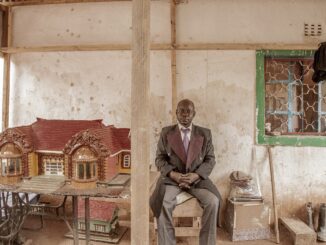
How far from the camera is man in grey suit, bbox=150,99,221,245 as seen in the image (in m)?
3.19

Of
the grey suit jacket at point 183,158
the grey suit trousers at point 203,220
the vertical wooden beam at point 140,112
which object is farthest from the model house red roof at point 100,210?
the vertical wooden beam at point 140,112

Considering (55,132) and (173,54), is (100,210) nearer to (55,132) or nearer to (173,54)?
(55,132)

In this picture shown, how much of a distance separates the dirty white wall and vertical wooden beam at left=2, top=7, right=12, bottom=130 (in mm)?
437

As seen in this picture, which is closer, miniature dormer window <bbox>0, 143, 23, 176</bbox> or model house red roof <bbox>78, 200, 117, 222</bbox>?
miniature dormer window <bbox>0, 143, 23, 176</bbox>

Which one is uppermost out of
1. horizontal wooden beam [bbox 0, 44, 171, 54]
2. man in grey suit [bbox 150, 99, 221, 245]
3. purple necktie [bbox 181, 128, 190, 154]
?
horizontal wooden beam [bbox 0, 44, 171, 54]

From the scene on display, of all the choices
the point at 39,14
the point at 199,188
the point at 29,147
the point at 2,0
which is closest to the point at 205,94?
the point at 199,188

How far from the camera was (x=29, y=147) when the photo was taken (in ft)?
10.2

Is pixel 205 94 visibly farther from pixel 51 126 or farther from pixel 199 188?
pixel 51 126

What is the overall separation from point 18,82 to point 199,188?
3064mm

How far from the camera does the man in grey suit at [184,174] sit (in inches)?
126

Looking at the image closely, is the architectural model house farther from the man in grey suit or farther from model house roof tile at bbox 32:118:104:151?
the man in grey suit

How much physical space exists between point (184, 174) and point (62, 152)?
122 cm

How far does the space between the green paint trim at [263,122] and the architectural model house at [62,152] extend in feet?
6.20

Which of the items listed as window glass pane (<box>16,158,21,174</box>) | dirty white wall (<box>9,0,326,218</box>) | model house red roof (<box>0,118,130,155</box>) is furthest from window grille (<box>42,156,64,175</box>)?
dirty white wall (<box>9,0,326,218</box>)
